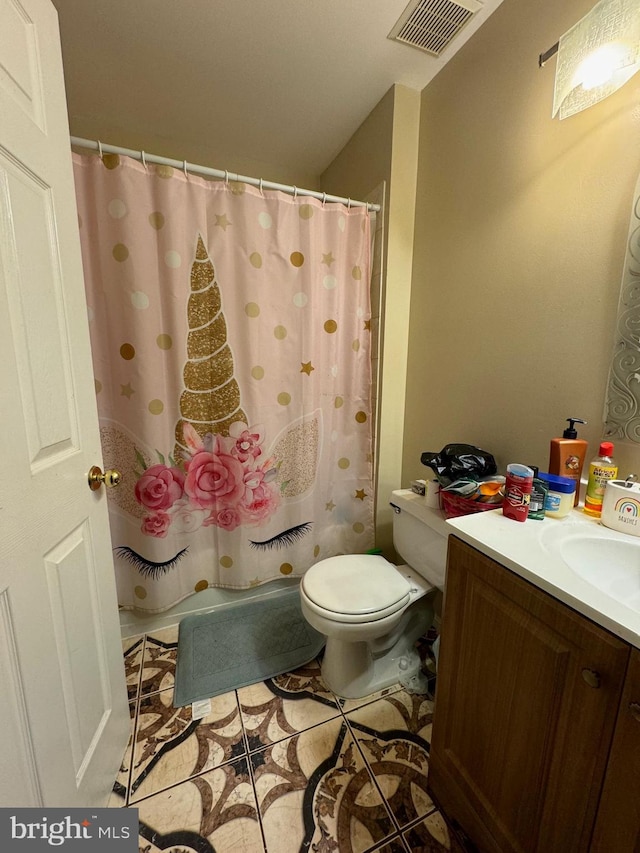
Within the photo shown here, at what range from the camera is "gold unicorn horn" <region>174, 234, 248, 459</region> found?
4.42 feet

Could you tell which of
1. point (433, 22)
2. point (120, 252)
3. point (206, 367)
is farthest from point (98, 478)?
point (433, 22)

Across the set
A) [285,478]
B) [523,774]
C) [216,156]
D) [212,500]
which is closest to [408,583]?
[523,774]

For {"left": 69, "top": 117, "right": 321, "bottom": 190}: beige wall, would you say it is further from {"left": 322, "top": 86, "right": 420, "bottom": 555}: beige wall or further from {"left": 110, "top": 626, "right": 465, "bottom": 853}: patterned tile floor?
{"left": 110, "top": 626, "right": 465, "bottom": 853}: patterned tile floor

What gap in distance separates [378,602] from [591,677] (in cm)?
67

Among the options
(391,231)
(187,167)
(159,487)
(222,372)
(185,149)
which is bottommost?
(159,487)

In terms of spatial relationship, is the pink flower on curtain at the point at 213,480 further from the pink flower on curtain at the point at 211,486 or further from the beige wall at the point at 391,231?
the beige wall at the point at 391,231

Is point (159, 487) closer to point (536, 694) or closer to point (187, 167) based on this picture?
point (187, 167)

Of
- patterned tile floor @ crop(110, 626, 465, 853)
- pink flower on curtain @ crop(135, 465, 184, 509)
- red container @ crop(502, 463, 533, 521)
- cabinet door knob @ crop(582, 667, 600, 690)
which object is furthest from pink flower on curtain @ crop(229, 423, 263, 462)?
cabinet door knob @ crop(582, 667, 600, 690)

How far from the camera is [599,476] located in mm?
857

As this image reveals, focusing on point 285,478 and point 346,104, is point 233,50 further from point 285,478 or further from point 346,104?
point 285,478

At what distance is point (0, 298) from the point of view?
1.89 feet

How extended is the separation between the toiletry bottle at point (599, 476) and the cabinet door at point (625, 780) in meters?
0.48

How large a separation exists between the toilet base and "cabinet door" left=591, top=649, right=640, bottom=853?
766 millimetres

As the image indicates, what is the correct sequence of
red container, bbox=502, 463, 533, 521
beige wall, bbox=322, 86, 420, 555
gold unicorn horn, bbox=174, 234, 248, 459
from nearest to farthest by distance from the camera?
red container, bbox=502, 463, 533, 521 < gold unicorn horn, bbox=174, 234, 248, 459 < beige wall, bbox=322, 86, 420, 555
